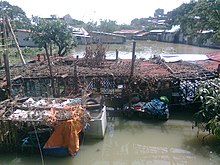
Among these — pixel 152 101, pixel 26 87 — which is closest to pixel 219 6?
pixel 152 101

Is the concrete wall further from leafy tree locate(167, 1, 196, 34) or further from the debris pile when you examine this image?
leafy tree locate(167, 1, 196, 34)

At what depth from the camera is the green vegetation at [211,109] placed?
9.84 meters

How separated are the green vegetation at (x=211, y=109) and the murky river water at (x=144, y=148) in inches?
39.1

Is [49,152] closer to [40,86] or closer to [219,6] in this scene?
[40,86]

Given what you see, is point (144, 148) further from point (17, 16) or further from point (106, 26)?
point (17, 16)

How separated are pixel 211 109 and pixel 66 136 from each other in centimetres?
564

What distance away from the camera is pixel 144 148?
36.3 feet

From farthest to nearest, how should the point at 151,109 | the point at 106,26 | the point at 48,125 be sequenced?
1. the point at 106,26
2. the point at 151,109
3. the point at 48,125

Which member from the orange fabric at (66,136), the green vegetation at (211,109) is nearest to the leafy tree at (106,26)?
the green vegetation at (211,109)

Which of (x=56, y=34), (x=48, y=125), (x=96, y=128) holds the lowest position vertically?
(x=96, y=128)

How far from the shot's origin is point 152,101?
13688mm

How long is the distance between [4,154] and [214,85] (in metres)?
8.87

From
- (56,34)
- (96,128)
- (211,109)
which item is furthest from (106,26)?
(211,109)

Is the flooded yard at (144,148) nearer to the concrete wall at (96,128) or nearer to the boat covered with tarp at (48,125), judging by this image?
the concrete wall at (96,128)
